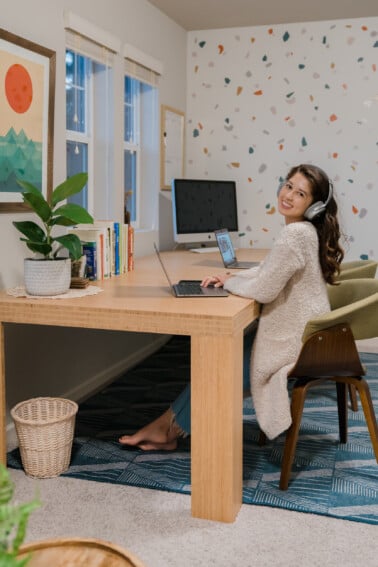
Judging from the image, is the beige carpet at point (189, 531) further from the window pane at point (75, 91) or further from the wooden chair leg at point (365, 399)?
the window pane at point (75, 91)

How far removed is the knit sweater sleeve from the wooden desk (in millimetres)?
69

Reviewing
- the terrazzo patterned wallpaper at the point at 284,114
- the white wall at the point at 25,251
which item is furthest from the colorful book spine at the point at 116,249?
the terrazzo patterned wallpaper at the point at 284,114

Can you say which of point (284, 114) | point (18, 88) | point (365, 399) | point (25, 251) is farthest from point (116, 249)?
point (284, 114)

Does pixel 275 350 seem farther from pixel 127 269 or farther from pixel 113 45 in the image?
pixel 113 45

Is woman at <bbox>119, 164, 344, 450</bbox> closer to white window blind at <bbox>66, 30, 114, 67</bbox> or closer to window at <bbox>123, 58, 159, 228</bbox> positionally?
white window blind at <bbox>66, 30, 114, 67</bbox>

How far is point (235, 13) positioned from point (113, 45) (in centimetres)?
118

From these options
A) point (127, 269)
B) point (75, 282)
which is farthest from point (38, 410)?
point (127, 269)

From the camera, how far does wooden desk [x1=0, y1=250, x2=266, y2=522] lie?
6.64 ft

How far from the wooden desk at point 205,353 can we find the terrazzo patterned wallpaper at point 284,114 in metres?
2.55

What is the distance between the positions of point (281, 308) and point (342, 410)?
65cm

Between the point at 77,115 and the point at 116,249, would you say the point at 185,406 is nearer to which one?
the point at 116,249

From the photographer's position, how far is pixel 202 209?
4.25 meters

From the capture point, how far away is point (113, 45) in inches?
135

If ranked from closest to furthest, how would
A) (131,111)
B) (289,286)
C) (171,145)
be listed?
1. (289,286)
2. (131,111)
3. (171,145)
